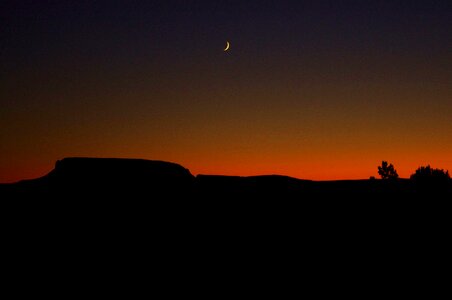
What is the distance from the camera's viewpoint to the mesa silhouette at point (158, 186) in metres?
22.6

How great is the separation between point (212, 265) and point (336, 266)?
4.23 m

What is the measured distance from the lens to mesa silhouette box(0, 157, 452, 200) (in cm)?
2262

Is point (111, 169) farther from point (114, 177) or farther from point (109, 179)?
point (109, 179)

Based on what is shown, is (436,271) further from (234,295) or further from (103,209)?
(103,209)

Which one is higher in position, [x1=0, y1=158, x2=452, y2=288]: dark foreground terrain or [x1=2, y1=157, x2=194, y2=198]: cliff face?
[x1=2, y1=157, x2=194, y2=198]: cliff face

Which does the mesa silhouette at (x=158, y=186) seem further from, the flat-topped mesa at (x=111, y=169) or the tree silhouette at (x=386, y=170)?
the tree silhouette at (x=386, y=170)

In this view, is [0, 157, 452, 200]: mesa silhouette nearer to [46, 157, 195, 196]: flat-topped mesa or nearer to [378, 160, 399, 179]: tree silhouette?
[46, 157, 195, 196]: flat-topped mesa

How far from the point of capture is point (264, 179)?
95.6 ft

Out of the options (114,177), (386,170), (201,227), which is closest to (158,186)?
(114,177)

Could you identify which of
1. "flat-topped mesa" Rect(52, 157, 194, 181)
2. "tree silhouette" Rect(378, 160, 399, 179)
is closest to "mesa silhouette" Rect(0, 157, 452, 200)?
"flat-topped mesa" Rect(52, 157, 194, 181)

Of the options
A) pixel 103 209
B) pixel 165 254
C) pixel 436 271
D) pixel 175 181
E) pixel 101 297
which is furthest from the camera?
pixel 175 181

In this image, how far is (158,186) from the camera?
23.7m

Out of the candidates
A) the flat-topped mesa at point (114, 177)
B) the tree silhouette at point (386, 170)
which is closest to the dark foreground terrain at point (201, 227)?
the flat-topped mesa at point (114, 177)

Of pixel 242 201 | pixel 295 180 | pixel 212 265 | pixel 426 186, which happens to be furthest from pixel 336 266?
pixel 295 180
